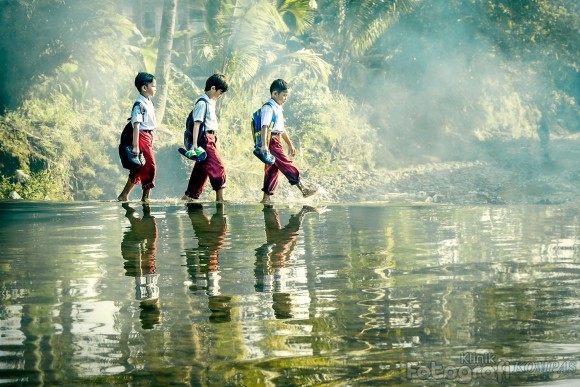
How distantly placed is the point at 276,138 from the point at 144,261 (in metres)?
4.89

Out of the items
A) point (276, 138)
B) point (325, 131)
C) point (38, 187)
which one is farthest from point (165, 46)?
point (276, 138)

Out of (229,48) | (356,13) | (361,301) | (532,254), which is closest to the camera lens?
(361,301)

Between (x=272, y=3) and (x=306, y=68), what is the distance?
19.1 ft

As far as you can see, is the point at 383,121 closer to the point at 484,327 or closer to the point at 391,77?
the point at 391,77

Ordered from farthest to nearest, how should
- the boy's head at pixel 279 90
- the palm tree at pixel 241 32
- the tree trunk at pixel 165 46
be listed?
the palm tree at pixel 241 32 < the tree trunk at pixel 165 46 < the boy's head at pixel 279 90

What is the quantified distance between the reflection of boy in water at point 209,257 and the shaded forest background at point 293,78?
389 inches

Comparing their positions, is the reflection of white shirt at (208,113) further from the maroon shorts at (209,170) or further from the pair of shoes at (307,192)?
the pair of shoes at (307,192)

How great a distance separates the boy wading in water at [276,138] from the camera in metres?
12.4

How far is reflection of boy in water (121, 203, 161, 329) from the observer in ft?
19.9

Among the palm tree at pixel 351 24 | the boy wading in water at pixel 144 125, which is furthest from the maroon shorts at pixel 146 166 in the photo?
the palm tree at pixel 351 24

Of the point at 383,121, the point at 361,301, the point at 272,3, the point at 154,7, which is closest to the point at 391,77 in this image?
the point at 383,121

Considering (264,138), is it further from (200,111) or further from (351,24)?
(351,24)

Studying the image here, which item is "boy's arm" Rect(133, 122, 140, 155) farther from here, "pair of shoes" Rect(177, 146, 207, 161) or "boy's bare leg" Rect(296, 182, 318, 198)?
"boy's bare leg" Rect(296, 182, 318, 198)

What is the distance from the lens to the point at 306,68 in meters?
31.5
